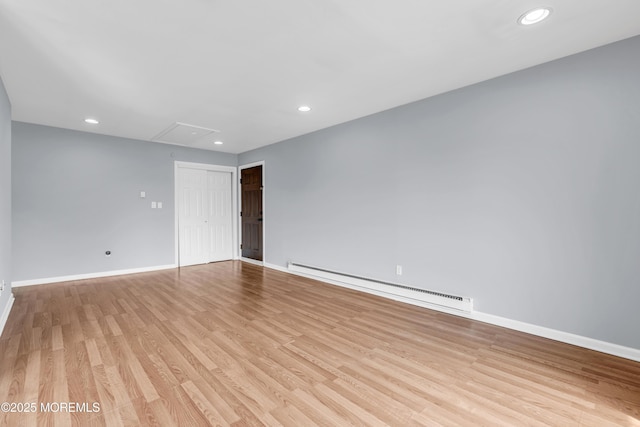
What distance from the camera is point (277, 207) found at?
5.59 meters

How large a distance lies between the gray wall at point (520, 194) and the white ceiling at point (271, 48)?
0.32 metres

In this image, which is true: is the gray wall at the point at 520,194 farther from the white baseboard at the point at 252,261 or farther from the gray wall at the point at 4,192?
the gray wall at the point at 4,192

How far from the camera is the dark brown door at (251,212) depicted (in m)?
6.13

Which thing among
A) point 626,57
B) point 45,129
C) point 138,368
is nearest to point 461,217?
point 626,57

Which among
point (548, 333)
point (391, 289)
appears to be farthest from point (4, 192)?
point (548, 333)

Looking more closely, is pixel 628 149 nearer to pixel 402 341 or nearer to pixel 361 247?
pixel 402 341

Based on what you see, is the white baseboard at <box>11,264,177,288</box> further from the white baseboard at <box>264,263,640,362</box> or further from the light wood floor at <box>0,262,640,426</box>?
the white baseboard at <box>264,263,640,362</box>

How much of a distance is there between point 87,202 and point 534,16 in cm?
629

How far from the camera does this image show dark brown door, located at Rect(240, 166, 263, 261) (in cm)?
613

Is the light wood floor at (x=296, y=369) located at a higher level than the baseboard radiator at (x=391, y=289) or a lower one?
lower

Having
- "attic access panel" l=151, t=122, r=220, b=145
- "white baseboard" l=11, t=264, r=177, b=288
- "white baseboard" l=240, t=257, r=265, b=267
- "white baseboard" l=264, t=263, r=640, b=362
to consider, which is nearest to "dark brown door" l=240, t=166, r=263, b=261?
"white baseboard" l=240, t=257, r=265, b=267

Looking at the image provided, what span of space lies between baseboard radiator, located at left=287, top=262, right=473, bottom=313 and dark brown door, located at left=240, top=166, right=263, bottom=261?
62.2 inches

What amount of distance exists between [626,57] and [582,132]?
0.62m

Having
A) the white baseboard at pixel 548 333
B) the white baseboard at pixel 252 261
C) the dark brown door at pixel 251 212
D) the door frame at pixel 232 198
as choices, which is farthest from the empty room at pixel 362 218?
the dark brown door at pixel 251 212
